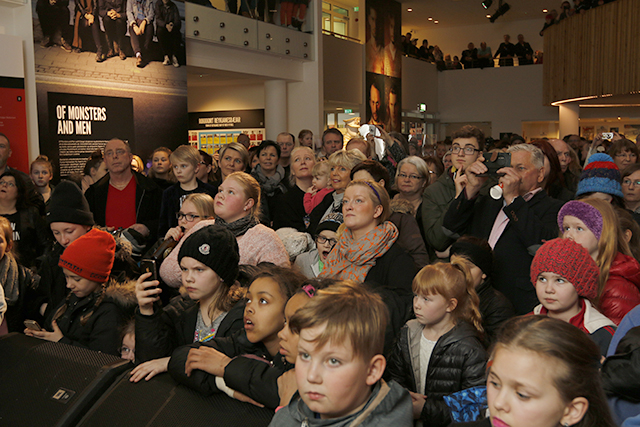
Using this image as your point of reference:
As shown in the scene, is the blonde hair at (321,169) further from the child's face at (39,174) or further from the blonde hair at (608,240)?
the child's face at (39,174)

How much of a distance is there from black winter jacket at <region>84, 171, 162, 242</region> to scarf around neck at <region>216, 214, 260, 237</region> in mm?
1610

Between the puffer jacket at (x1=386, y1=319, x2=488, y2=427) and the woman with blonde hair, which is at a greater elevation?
the woman with blonde hair

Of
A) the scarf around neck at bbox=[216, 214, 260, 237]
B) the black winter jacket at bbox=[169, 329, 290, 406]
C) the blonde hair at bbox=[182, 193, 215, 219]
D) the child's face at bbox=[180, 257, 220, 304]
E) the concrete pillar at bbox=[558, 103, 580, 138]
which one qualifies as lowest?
the black winter jacket at bbox=[169, 329, 290, 406]

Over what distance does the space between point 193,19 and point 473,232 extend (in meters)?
8.06

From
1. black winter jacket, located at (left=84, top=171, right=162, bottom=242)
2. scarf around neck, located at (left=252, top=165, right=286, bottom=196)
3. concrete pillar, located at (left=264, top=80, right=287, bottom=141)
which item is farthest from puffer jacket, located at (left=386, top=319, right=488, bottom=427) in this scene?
concrete pillar, located at (left=264, top=80, right=287, bottom=141)

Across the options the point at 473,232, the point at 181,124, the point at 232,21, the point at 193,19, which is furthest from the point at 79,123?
the point at 473,232

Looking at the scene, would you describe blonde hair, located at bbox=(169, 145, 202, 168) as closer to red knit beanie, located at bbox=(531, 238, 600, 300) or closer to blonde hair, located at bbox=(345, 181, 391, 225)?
blonde hair, located at bbox=(345, 181, 391, 225)

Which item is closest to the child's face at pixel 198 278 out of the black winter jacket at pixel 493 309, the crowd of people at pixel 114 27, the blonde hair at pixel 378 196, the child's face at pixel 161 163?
the blonde hair at pixel 378 196

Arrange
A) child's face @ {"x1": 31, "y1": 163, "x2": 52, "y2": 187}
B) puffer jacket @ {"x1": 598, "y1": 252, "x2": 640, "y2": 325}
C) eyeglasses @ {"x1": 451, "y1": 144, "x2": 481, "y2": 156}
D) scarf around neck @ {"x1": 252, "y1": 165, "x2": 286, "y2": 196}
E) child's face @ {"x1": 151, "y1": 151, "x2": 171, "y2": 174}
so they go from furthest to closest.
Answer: child's face @ {"x1": 31, "y1": 163, "x2": 52, "y2": 187}
child's face @ {"x1": 151, "y1": 151, "x2": 171, "y2": 174}
scarf around neck @ {"x1": 252, "y1": 165, "x2": 286, "y2": 196}
eyeglasses @ {"x1": 451, "y1": 144, "x2": 481, "y2": 156}
puffer jacket @ {"x1": 598, "y1": 252, "x2": 640, "y2": 325}

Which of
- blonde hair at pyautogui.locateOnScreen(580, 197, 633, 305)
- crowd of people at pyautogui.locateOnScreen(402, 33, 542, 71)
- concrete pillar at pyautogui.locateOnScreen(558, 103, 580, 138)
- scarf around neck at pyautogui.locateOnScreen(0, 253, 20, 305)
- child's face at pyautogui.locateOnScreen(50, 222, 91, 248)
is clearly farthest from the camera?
crowd of people at pyautogui.locateOnScreen(402, 33, 542, 71)

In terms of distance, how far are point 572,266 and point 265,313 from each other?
1265 millimetres

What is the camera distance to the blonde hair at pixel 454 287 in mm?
2312

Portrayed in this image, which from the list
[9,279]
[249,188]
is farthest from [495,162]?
[9,279]

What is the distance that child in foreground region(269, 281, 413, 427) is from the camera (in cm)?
140
